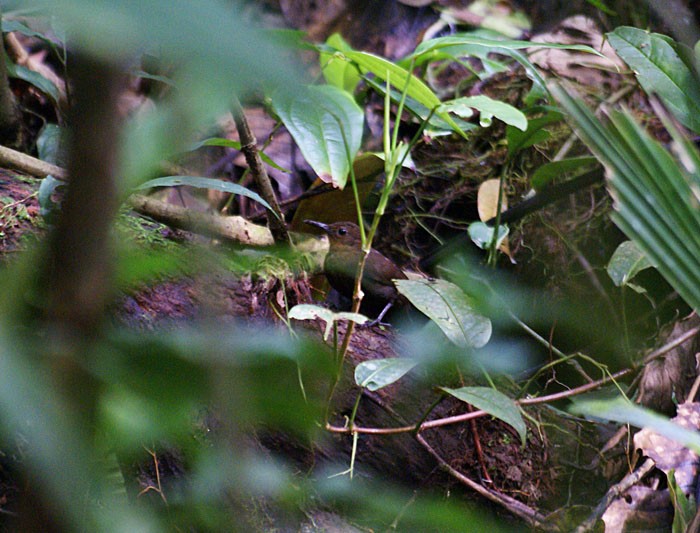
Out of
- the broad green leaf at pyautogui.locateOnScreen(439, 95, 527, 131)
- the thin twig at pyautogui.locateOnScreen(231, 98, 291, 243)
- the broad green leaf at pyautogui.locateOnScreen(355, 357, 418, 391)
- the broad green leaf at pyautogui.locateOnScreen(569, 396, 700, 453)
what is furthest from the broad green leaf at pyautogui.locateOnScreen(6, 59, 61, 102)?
the broad green leaf at pyautogui.locateOnScreen(569, 396, 700, 453)

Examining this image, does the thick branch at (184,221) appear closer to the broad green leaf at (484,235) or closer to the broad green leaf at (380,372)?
the broad green leaf at (380,372)

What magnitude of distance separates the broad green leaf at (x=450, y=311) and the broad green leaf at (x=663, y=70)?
752 mm

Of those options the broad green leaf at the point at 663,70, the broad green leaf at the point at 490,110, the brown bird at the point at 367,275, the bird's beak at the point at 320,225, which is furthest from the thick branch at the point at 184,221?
the broad green leaf at the point at 663,70

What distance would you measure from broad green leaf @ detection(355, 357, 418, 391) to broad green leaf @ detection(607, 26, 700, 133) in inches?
39.2

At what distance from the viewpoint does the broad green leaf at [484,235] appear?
2.40 metres

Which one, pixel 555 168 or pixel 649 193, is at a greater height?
pixel 649 193

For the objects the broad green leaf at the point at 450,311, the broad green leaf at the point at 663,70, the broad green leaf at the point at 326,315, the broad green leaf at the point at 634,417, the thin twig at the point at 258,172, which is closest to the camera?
the broad green leaf at the point at 634,417

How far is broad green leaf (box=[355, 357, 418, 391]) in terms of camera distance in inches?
56.3

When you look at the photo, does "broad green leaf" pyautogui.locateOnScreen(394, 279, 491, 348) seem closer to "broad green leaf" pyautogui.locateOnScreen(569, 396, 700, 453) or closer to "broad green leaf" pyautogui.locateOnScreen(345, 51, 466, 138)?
"broad green leaf" pyautogui.locateOnScreen(345, 51, 466, 138)

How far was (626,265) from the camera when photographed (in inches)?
74.0

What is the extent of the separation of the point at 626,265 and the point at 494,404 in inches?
29.2

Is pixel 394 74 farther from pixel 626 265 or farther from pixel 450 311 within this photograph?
pixel 626 265

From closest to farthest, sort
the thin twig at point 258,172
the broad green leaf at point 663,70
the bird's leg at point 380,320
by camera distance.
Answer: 1. the broad green leaf at point 663,70
2. the thin twig at point 258,172
3. the bird's leg at point 380,320

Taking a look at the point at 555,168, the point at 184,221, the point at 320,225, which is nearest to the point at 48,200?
the point at 184,221
